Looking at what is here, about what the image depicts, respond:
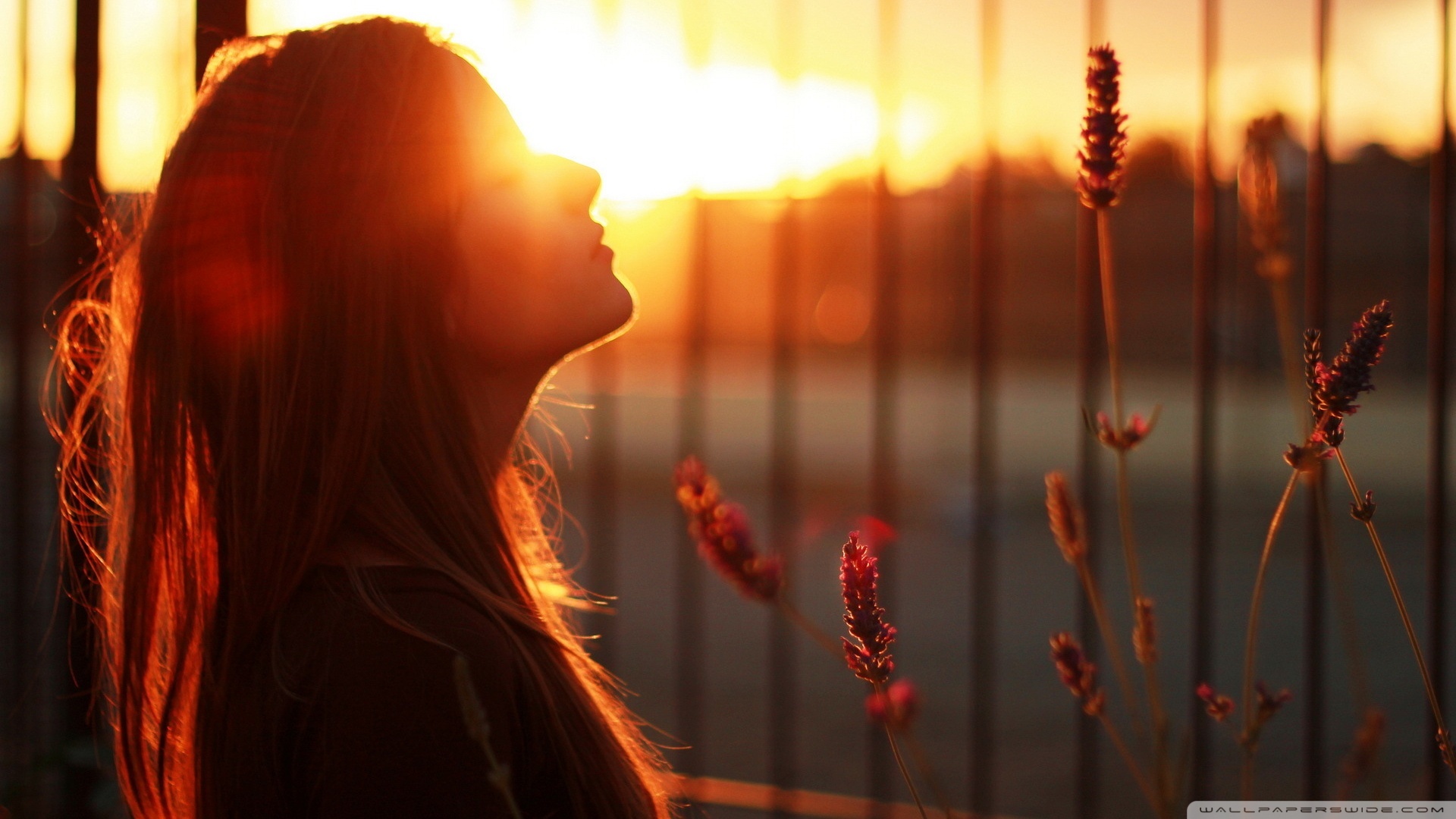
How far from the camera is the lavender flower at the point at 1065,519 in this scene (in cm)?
112

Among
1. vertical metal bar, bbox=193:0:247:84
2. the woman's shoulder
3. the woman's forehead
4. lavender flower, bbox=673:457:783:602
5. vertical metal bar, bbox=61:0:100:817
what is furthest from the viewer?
vertical metal bar, bbox=61:0:100:817

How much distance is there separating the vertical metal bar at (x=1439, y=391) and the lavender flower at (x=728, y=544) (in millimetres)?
1227

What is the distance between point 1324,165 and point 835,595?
674cm

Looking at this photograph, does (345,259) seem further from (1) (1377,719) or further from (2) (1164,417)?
(2) (1164,417)

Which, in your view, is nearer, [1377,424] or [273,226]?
[273,226]

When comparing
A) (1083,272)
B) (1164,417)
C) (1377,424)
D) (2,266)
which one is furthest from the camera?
(1164,417)

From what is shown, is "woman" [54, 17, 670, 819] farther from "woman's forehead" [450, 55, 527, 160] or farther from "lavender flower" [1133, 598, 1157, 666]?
"lavender flower" [1133, 598, 1157, 666]

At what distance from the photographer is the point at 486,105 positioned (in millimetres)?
1300

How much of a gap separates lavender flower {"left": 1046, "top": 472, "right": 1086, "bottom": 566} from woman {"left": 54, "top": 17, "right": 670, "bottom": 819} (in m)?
0.45

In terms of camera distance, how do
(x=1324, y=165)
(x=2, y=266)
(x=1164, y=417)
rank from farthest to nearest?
(x=1164, y=417) → (x=2, y=266) → (x=1324, y=165)

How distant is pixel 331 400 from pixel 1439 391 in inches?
65.1

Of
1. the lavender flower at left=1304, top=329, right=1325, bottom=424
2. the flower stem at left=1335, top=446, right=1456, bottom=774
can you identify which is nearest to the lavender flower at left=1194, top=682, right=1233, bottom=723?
the flower stem at left=1335, top=446, right=1456, bottom=774

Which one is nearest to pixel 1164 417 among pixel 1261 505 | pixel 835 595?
pixel 1261 505

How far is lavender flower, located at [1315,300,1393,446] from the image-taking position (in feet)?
2.58
